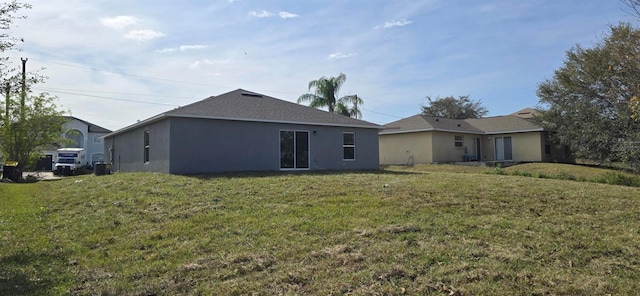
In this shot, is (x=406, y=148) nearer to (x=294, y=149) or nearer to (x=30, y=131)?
(x=294, y=149)

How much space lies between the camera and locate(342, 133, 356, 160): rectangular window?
18750 mm

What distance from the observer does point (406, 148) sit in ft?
91.1

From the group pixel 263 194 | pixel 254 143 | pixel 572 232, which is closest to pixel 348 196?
pixel 263 194

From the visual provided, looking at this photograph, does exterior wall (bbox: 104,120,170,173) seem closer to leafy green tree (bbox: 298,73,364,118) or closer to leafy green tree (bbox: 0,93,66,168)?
leafy green tree (bbox: 0,93,66,168)

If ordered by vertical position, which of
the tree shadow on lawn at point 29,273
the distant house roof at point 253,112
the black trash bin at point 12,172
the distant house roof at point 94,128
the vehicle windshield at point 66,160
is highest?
the distant house roof at point 94,128

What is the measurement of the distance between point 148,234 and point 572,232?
635 cm

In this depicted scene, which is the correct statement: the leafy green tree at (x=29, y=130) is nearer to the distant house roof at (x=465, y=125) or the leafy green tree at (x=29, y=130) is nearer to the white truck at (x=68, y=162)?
the white truck at (x=68, y=162)

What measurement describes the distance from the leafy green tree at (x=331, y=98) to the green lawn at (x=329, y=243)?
22.4 metres

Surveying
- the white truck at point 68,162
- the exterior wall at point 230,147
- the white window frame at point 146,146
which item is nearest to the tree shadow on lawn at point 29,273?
the exterior wall at point 230,147

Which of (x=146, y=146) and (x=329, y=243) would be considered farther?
(x=146, y=146)

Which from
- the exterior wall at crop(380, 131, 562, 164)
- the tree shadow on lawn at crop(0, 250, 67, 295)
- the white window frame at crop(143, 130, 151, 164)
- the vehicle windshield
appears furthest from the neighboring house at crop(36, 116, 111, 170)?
the tree shadow on lawn at crop(0, 250, 67, 295)

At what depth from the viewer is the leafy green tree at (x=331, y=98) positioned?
104 feet

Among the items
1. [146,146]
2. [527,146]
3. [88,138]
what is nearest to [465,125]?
[527,146]

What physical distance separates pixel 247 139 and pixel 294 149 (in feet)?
6.72
